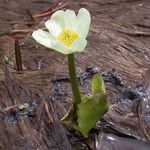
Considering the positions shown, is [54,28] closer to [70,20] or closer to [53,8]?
[70,20]

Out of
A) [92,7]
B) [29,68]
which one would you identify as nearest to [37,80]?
[29,68]

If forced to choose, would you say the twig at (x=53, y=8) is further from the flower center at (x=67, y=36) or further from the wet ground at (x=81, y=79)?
the flower center at (x=67, y=36)

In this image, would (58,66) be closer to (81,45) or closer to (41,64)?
(41,64)

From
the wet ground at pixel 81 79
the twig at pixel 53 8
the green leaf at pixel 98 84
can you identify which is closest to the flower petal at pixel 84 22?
the green leaf at pixel 98 84

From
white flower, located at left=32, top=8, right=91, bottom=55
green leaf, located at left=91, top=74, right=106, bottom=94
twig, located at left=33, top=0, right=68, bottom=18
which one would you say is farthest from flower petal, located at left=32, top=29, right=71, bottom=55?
twig, located at left=33, top=0, right=68, bottom=18

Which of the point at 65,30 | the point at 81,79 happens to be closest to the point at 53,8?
the point at 81,79

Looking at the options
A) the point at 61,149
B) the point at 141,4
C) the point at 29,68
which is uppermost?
the point at 141,4
